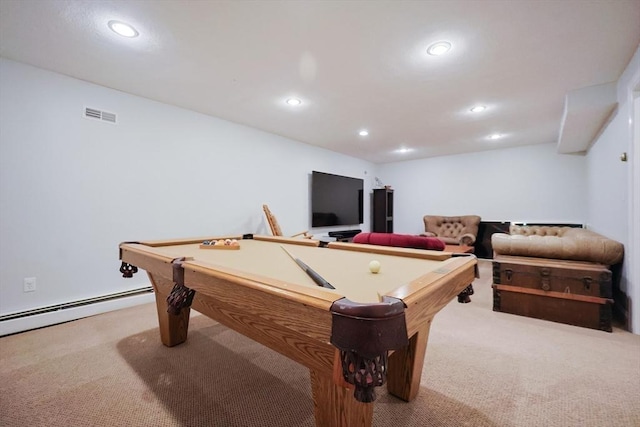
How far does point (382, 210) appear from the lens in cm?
666

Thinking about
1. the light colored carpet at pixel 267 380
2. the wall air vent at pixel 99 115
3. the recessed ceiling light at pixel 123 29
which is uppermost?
the recessed ceiling light at pixel 123 29

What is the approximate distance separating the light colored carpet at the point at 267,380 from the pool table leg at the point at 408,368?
0.06 m

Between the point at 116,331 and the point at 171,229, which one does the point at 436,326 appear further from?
the point at 171,229

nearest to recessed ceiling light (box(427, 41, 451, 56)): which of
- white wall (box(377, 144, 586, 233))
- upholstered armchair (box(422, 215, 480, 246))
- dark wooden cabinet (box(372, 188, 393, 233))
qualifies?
upholstered armchair (box(422, 215, 480, 246))

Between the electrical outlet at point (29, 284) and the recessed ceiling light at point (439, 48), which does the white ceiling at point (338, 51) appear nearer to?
the recessed ceiling light at point (439, 48)

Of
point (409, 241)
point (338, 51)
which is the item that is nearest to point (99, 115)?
point (338, 51)

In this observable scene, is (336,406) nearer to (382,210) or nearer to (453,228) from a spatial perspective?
(453,228)

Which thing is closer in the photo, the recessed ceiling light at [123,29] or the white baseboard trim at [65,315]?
the recessed ceiling light at [123,29]

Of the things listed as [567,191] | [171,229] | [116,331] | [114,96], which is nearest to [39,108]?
[114,96]

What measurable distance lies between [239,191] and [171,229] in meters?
1.07

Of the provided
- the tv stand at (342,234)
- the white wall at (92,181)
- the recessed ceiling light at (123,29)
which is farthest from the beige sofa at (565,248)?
the recessed ceiling light at (123,29)

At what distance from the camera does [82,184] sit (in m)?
2.69

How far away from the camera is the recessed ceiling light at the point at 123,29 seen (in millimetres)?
1888

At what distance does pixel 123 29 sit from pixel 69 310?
8.27 feet
